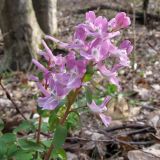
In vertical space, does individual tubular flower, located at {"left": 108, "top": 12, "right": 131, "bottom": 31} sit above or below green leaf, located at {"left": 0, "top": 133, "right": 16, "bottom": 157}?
above

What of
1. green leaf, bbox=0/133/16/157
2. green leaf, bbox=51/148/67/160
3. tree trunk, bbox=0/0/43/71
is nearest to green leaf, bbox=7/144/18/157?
green leaf, bbox=0/133/16/157

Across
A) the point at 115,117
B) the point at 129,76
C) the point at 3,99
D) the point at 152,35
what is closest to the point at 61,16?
the point at 152,35

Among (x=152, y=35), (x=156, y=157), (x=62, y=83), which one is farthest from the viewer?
(x=152, y=35)

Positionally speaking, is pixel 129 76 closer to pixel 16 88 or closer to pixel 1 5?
pixel 16 88

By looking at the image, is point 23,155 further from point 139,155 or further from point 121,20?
point 139,155

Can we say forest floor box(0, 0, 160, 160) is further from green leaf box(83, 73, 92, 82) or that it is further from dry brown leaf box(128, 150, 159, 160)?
green leaf box(83, 73, 92, 82)
